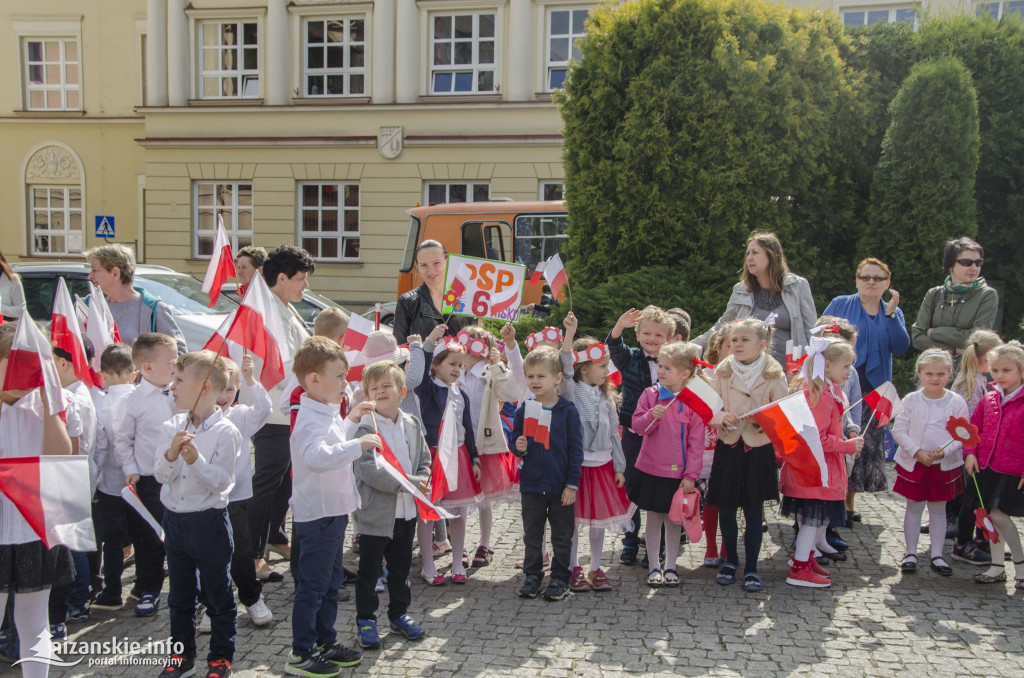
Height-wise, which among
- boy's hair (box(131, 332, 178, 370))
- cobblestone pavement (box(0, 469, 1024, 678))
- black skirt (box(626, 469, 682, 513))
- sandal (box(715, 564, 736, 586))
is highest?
boy's hair (box(131, 332, 178, 370))

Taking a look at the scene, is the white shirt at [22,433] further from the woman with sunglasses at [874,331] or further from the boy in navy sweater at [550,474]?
the woman with sunglasses at [874,331]

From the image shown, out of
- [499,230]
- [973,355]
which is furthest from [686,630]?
[499,230]

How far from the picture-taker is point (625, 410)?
5.73m

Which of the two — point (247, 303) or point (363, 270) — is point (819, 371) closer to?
point (247, 303)

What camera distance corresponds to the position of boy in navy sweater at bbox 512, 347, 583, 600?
5.03 meters

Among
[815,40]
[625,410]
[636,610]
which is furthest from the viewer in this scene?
[815,40]

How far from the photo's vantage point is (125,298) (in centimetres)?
582

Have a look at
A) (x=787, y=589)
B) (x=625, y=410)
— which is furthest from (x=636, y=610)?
(x=625, y=410)

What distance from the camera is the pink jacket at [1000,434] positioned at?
204 inches

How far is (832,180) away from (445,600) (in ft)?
22.3

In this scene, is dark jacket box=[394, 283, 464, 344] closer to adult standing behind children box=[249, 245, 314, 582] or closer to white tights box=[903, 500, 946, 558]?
adult standing behind children box=[249, 245, 314, 582]

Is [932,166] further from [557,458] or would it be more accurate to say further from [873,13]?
[873,13]

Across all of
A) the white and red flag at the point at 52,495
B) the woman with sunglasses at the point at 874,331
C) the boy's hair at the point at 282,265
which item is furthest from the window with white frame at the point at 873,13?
the white and red flag at the point at 52,495

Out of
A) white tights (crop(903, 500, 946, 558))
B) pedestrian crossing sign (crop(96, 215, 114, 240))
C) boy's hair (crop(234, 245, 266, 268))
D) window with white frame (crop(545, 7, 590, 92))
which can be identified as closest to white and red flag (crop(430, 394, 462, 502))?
boy's hair (crop(234, 245, 266, 268))
